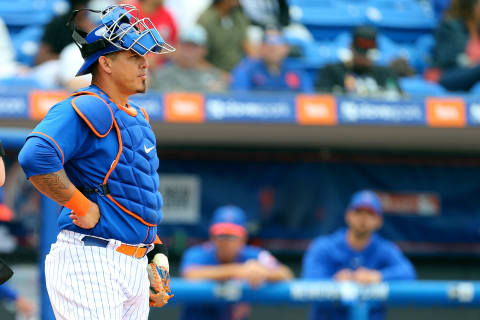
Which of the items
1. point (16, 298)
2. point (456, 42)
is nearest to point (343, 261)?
point (16, 298)

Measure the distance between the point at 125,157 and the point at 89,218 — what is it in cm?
23

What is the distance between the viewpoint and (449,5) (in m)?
8.14

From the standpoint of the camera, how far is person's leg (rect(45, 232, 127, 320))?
2.66 m

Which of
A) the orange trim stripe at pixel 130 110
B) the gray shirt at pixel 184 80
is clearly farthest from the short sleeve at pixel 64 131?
the gray shirt at pixel 184 80

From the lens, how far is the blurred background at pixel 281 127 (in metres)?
5.87

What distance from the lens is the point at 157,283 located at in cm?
294

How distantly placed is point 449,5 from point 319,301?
13.0 feet

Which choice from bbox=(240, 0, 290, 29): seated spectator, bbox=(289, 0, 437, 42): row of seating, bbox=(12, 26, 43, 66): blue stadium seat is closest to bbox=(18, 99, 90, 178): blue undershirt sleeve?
bbox=(12, 26, 43, 66): blue stadium seat

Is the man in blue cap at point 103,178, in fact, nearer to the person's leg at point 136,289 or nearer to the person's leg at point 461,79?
the person's leg at point 136,289

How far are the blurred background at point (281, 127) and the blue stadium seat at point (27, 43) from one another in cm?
2

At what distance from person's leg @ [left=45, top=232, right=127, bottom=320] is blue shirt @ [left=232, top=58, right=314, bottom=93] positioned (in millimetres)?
3664

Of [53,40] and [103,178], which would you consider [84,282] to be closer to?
[103,178]

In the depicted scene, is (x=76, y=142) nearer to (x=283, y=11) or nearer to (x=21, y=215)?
(x=21, y=215)

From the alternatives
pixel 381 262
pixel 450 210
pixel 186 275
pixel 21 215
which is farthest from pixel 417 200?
pixel 21 215
